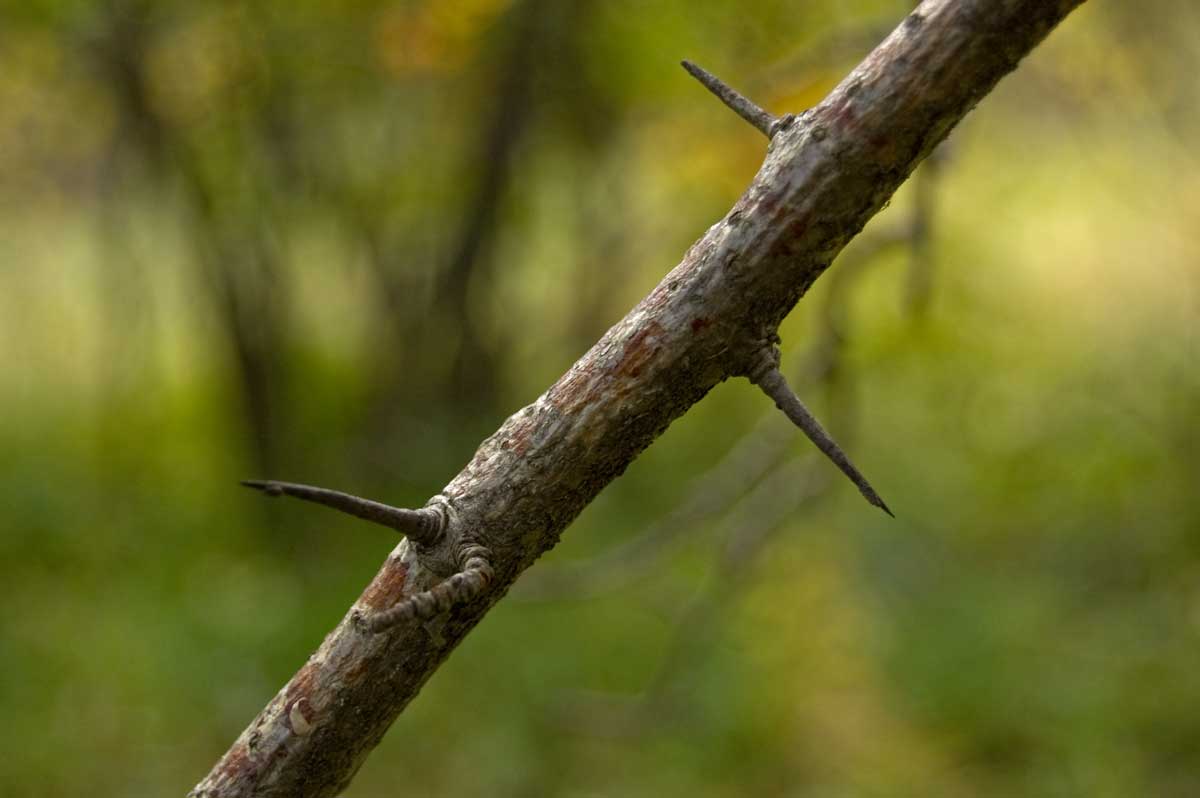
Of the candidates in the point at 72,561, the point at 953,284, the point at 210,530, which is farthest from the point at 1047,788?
the point at 72,561

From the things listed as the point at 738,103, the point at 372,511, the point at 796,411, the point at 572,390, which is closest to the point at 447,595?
the point at 372,511

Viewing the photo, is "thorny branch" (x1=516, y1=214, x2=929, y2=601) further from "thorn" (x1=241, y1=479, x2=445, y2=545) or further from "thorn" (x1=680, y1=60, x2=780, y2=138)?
"thorn" (x1=241, y1=479, x2=445, y2=545)

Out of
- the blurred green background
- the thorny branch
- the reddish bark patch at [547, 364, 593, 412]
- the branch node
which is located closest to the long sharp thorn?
the reddish bark patch at [547, 364, 593, 412]

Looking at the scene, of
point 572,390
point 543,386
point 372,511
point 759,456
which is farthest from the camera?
point 543,386

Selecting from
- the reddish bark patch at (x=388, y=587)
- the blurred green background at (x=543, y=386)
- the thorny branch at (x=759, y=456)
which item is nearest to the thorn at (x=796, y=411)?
the reddish bark patch at (x=388, y=587)

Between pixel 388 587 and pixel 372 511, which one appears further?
pixel 388 587

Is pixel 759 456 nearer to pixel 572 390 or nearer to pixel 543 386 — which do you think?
pixel 572 390

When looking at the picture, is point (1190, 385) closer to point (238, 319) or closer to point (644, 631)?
point (644, 631)
